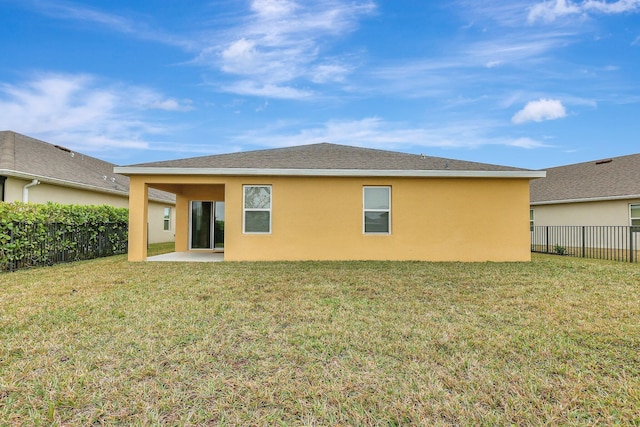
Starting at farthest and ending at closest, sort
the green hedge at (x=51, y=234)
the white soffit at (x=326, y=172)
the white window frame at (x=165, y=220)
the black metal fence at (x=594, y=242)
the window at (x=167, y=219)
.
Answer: the window at (x=167, y=219) < the white window frame at (x=165, y=220) < the black metal fence at (x=594, y=242) < the white soffit at (x=326, y=172) < the green hedge at (x=51, y=234)

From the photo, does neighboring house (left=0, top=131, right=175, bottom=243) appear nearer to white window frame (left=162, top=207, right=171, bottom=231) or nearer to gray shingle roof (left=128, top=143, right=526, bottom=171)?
Answer: white window frame (left=162, top=207, right=171, bottom=231)

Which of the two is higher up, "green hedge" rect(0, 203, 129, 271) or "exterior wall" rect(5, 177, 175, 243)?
"exterior wall" rect(5, 177, 175, 243)

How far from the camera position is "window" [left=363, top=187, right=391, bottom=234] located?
1026 centimetres

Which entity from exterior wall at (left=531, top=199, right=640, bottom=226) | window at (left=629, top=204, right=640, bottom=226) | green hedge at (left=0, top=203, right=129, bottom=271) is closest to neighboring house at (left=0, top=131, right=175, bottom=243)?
green hedge at (left=0, top=203, right=129, bottom=271)

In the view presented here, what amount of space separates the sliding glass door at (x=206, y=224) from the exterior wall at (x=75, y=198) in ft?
17.1

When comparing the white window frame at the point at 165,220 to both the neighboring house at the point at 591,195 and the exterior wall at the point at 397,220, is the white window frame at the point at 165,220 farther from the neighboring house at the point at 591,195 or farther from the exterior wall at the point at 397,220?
the neighboring house at the point at 591,195

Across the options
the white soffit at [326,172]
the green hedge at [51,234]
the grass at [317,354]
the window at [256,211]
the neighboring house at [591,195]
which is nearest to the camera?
the grass at [317,354]

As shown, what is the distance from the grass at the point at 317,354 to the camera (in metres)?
2.36

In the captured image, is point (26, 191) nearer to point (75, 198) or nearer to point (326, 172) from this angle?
point (75, 198)

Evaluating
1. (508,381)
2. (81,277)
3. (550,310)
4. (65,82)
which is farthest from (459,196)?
(65,82)

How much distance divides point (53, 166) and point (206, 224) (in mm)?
6848

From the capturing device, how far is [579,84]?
13211 millimetres

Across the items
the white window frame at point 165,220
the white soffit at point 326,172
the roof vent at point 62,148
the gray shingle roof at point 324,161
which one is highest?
the roof vent at point 62,148

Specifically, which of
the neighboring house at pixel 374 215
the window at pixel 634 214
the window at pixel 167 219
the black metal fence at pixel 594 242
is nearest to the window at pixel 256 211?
the neighboring house at pixel 374 215
